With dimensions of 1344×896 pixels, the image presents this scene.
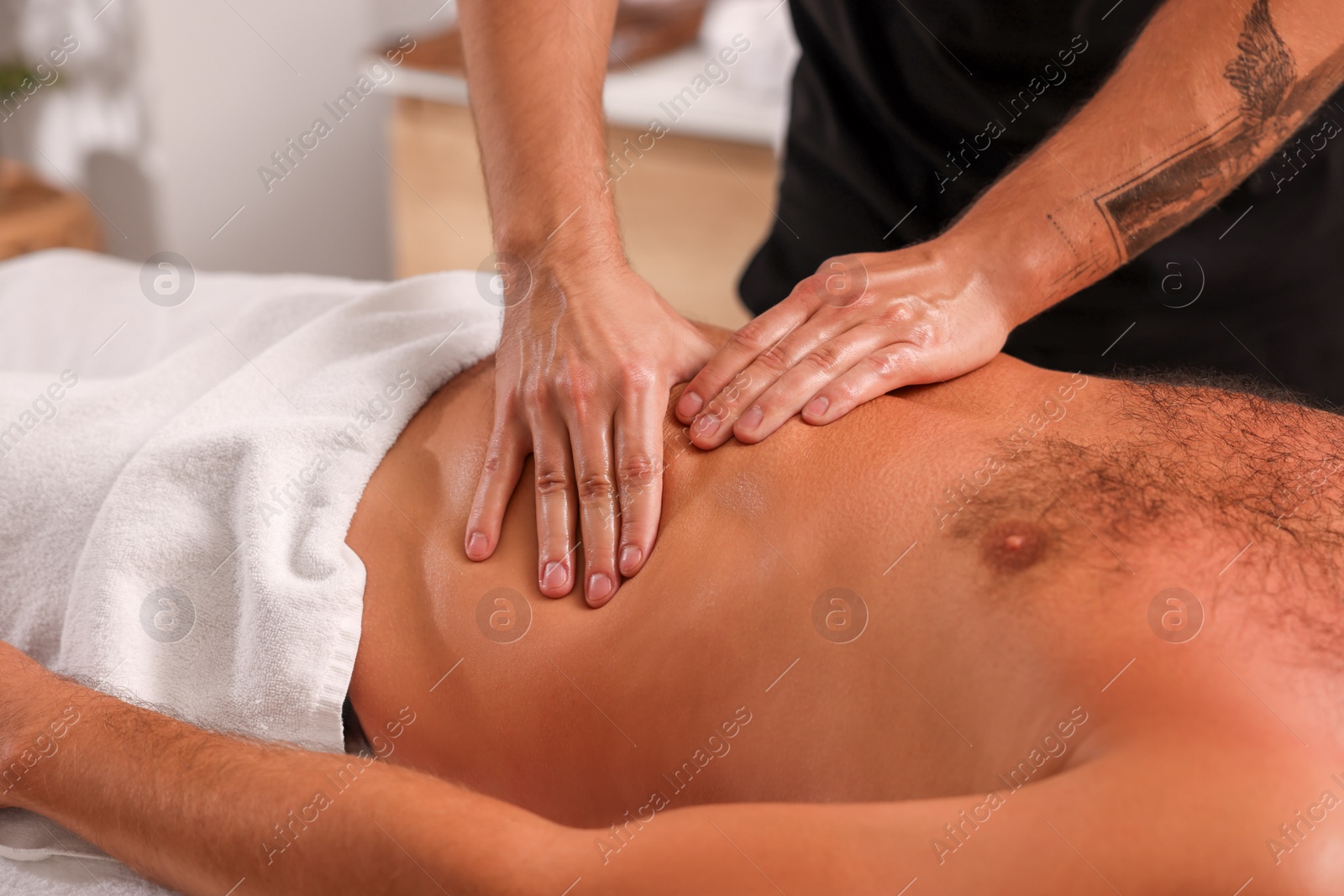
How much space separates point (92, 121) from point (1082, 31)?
254cm

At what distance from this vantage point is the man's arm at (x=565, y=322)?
3.01 ft

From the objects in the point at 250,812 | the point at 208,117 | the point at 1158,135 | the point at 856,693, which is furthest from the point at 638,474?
the point at 208,117

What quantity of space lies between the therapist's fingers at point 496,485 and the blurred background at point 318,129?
139 cm

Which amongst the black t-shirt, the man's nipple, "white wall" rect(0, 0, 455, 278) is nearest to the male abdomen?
the man's nipple

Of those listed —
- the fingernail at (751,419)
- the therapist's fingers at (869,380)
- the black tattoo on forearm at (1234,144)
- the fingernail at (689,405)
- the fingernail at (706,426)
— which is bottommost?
the black tattoo on forearm at (1234,144)

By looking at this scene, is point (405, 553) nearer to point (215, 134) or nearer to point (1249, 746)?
point (1249, 746)

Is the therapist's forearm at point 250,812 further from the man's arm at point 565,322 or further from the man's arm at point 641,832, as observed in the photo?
the man's arm at point 565,322

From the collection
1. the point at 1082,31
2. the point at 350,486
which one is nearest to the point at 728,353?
the point at 350,486

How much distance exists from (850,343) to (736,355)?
0.11 meters

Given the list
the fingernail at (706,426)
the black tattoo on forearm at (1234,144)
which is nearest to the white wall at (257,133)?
the fingernail at (706,426)

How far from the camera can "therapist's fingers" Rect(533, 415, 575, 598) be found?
91 cm

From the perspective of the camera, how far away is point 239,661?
925mm

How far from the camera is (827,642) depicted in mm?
797

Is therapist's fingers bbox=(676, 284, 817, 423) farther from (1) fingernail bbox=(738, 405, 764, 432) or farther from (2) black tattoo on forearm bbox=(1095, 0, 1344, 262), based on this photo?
(2) black tattoo on forearm bbox=(1095, 0, 1344, 262)
